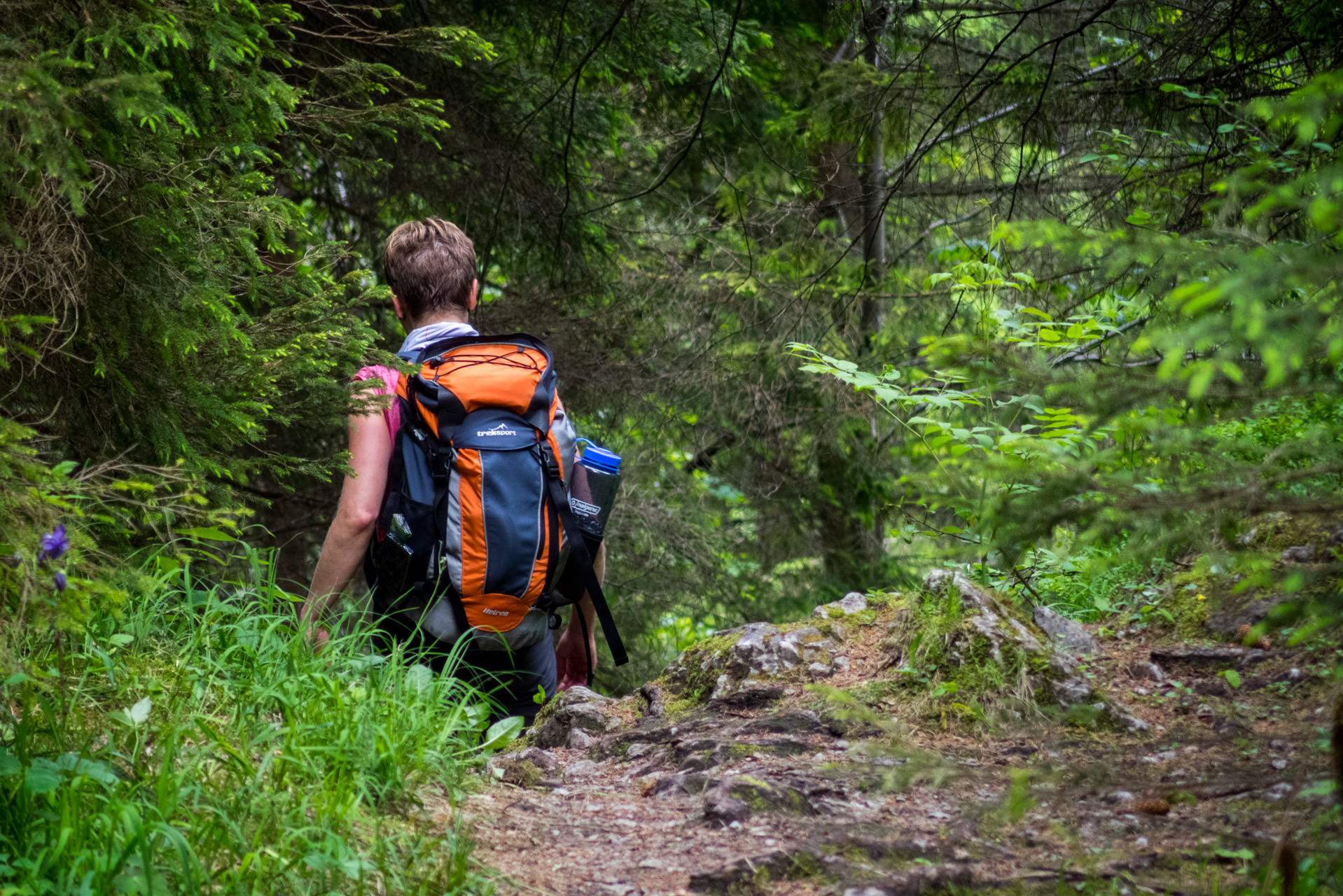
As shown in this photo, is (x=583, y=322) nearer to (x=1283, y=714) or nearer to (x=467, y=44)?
(x=467, y=44)

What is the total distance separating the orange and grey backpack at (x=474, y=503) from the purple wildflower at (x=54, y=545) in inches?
54.8

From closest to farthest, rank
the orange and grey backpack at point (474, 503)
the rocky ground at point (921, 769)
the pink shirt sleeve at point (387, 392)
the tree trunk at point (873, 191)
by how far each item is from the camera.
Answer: the rocky ground at point (921, 769)
the orange and grey backpack at point (474, 503)
the pink shirt sleeve at point (387, 392)
the tree trunk at point (873, 191)

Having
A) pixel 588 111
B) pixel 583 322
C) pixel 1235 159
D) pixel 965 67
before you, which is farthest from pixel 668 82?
pixel 1235 159

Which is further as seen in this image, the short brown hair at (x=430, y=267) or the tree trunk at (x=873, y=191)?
the tree trunk at (x=873, y=191)

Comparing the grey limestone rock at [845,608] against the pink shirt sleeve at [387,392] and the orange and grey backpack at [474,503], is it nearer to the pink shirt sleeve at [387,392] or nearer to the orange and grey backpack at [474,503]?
the orange and grey backpack at [474,503]

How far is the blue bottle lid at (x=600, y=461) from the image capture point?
135 inches

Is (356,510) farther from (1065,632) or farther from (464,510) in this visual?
(1065,632)

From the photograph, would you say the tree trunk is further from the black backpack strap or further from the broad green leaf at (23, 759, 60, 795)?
the broad green leaf at (23, 759, 60, 795)

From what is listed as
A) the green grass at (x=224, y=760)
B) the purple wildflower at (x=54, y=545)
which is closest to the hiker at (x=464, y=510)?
the green grass at (x=224, y=760)

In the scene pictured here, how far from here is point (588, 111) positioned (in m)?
6.18

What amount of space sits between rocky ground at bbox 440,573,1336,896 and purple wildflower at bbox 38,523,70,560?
3.51ft

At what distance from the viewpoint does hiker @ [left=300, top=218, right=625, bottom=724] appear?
3027 millimetres

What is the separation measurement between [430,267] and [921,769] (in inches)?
102

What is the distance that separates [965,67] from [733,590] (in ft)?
17.6
